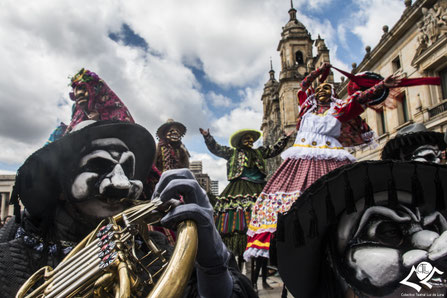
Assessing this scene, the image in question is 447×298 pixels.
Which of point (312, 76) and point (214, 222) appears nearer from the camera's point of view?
point (214, 222)

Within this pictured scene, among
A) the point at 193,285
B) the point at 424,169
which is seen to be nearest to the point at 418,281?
the point at 424,169

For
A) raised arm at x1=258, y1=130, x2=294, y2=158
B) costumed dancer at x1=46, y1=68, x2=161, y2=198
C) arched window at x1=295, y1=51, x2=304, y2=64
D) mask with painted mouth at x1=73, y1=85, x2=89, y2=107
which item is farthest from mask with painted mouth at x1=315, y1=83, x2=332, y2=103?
arched window at x1=295, y1=51, x2=304, y2=64

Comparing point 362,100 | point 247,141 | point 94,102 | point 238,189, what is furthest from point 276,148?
point 94,102

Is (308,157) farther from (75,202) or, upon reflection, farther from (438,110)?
(438,110)

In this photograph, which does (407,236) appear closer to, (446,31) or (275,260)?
(275,260)

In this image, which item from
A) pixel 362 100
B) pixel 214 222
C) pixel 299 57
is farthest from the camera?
pixel 299 57

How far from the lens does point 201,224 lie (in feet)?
3.66

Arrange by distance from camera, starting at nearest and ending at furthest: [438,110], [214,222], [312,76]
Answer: [214,222]
[312,76]
[438,110]

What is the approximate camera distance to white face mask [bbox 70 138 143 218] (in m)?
1.38

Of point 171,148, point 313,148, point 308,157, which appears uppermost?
point 171,148

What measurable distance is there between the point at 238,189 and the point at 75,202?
3.40m

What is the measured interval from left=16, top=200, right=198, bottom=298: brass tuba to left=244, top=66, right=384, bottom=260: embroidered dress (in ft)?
6.72

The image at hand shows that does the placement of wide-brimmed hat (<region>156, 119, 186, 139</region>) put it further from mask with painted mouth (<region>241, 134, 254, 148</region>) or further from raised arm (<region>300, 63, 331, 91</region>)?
raised arm (<region>300, 63, 331, 91</region>)

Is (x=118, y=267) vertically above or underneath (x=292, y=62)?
underneath
